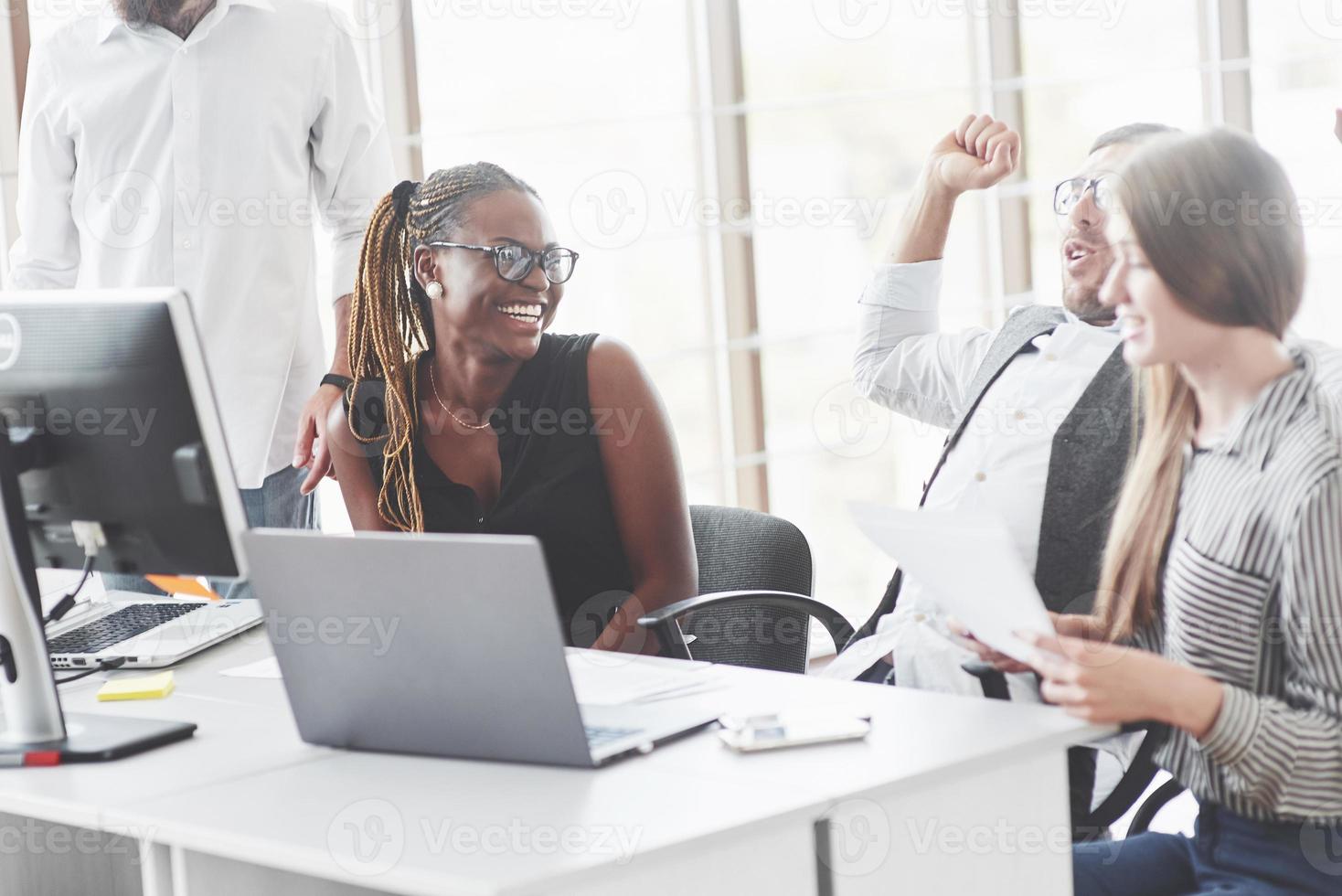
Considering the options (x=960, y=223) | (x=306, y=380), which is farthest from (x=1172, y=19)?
(x=306, y=380)

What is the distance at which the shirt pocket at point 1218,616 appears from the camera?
1.55m

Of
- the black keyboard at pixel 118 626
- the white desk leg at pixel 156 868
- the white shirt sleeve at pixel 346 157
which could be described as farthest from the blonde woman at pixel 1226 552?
the white shirt sleeve at pixel 346 157

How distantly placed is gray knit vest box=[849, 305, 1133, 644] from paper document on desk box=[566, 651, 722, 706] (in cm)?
51

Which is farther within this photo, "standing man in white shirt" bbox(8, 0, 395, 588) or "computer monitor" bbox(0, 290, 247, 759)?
"standing man in white shirt" bbox(8, 0, 395, 588)

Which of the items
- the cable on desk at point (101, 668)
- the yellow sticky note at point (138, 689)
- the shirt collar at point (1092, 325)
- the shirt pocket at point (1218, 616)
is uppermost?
the shirt collar at point (1092, 325)

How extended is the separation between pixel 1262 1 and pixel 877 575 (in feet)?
7.47

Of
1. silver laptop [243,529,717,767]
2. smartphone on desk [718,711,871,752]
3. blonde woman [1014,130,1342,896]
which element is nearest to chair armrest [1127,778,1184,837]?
blonde woman [1014,130,1342,896]

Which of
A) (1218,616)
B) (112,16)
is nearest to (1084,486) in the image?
(1218,616)

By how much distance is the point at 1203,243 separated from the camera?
5.12 feet

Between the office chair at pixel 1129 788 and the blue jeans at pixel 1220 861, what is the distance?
84 mm

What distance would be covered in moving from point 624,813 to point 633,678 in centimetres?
51

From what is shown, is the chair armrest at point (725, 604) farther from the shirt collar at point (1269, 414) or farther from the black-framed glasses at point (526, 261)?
the shirt collar at point (1269, 414)

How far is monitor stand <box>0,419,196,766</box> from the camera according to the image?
1714 mm

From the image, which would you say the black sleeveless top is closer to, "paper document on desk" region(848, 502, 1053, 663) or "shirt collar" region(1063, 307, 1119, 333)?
"shirt collar" region(1063, 307, 1119, 333)
